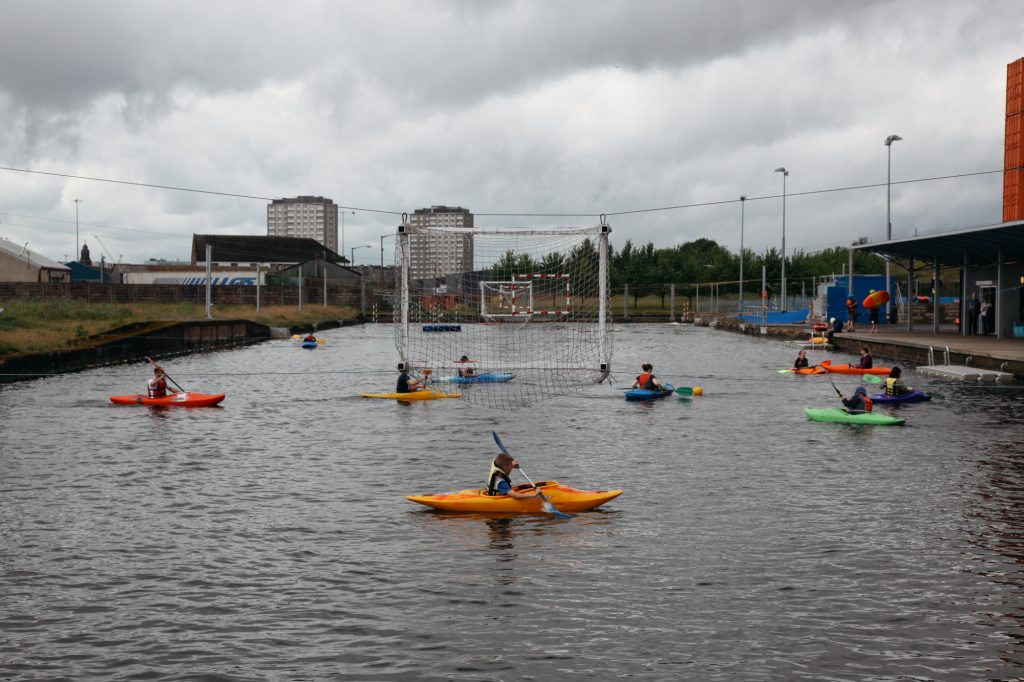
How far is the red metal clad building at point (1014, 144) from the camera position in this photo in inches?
2628

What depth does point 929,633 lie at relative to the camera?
9.95 metres

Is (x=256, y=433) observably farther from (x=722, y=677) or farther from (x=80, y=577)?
(x=722, y=677)

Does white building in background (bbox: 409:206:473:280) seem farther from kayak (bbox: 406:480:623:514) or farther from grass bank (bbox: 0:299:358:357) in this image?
grass bank (bbox: 0:299:358:357)

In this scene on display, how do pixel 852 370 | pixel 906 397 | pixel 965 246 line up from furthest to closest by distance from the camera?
pixel 965 246 < pixel 852 370 < pixel 906 397

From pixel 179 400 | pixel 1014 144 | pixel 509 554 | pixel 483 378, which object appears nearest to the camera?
pixel 509 554

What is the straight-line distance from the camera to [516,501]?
48.6 ft

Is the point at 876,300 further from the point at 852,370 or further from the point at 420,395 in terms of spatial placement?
the point at 420,395

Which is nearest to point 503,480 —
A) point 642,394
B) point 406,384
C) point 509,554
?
point 509,554

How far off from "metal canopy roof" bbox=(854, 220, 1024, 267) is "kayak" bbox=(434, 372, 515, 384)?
66.1 ft

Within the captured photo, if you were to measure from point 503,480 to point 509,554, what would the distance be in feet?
7.83

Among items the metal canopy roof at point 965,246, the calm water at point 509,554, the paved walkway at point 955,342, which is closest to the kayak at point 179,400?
the calm water at point 509,554

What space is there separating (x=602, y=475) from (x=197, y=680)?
10.3 metres

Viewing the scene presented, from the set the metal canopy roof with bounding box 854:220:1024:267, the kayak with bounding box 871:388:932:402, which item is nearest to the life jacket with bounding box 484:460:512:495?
the kayak with bounding box 871:388:932:402

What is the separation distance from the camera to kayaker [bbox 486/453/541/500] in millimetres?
14812
